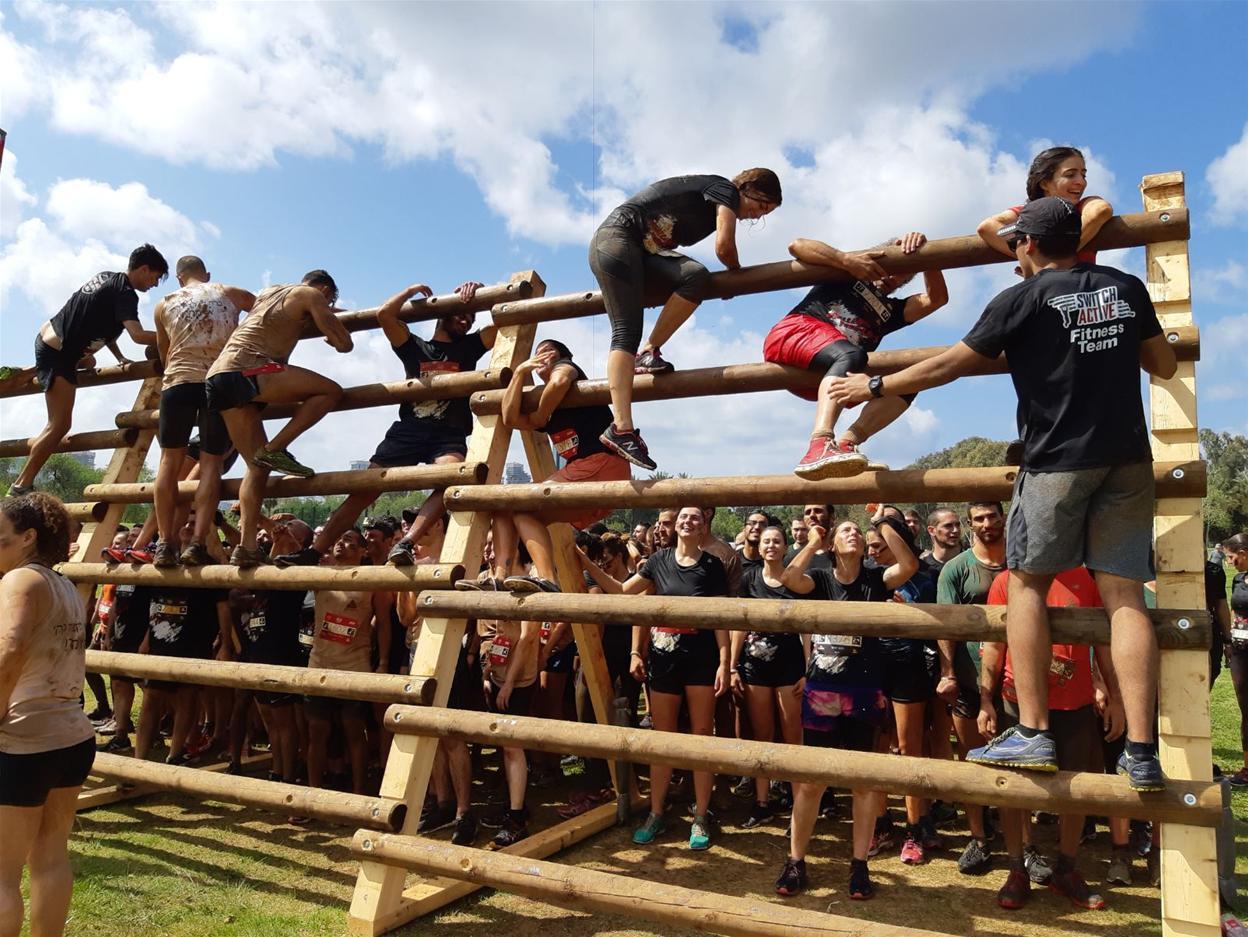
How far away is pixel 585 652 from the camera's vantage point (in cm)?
652

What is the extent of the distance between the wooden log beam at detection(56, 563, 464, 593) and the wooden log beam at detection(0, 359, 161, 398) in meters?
1.78

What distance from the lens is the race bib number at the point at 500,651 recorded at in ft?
22.5

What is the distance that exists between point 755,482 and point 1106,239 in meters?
2.01

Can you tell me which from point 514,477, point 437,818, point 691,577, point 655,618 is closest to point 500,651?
point 437,818

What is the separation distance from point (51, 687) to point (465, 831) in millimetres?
2945

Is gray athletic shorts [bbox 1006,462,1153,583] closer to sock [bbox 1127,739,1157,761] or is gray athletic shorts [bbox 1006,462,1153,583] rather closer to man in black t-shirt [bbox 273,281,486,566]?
sock [bbox 1127,739,1157,761]

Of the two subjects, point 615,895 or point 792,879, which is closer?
point 615,895

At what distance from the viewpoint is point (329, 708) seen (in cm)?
717

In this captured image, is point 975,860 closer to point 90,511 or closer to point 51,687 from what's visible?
point 51,687

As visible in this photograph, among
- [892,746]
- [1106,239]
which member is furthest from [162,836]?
[1106,239]

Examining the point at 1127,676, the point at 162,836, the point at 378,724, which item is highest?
the point at 1127,676

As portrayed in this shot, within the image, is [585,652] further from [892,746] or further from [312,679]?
[892,746]

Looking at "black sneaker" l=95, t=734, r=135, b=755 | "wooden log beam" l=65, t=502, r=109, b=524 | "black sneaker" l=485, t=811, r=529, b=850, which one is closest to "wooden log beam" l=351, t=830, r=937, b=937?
"black sneaker" l=485, t=811, r=529, b=850

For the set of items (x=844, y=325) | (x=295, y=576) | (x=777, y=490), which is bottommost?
(x=295, y=576)
